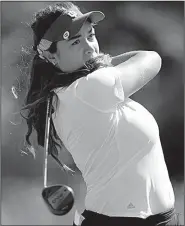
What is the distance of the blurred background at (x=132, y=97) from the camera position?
9.16 ft

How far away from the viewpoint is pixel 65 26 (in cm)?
166

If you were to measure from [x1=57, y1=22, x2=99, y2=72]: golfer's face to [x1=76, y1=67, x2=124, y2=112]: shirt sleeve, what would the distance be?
81mm

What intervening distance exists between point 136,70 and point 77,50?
180 millimetres

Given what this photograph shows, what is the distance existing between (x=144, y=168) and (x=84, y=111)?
237 millimetres

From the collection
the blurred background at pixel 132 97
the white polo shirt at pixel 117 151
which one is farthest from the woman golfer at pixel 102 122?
the blurred background at pixel 132 97

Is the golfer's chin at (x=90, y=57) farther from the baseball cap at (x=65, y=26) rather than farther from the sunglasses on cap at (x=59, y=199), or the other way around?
the sunglasses on cap at (x=59, y=199)

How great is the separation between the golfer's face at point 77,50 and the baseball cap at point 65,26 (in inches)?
0.6

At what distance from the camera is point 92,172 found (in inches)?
66.2

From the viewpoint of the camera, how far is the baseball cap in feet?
5.42

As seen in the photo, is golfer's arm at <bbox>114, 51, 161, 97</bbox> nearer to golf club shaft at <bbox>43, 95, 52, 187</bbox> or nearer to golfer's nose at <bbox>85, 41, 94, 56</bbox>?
golfer's nose at <bbox>85, 41, 94, 56</bbox>

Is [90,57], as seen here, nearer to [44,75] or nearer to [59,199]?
[44,75]

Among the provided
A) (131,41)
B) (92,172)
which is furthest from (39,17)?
(131,41)

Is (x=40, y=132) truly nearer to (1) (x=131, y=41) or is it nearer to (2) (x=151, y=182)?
(2) (x=151, y=182)

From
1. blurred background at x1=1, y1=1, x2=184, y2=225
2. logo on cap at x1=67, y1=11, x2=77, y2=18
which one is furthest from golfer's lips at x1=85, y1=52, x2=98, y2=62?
blurred background at x1=1, y1=1, x2=184, y2=225
